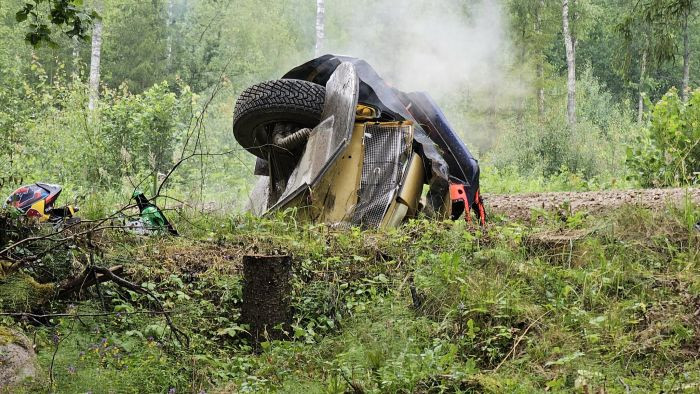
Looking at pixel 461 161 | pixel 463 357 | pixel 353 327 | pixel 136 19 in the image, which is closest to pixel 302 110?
pixel 461 161

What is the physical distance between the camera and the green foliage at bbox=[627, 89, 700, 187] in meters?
9.15

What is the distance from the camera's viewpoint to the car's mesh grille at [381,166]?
6.89 metres

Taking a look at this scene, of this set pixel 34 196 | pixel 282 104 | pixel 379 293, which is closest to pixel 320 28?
pixel 282 104

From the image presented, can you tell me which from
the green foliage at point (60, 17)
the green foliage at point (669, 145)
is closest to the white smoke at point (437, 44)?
the green foliage at point (669, 145)

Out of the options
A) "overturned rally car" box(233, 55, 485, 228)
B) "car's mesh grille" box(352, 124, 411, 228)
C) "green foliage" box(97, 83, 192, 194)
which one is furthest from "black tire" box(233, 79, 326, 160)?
"green foliage" box(97, 83, 192, 194)

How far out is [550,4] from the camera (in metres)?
27.9

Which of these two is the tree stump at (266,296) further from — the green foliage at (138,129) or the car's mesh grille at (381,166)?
the green foliage at (138,129)

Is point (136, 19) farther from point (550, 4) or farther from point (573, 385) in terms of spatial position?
point (573, 385)

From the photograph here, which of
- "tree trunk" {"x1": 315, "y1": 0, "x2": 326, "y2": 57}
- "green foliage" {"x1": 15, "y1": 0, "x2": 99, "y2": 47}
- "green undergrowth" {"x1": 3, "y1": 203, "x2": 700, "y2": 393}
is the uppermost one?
"tree trunk" {"x1": 315, "y1": 0, "x2": 326, "y2": 57}

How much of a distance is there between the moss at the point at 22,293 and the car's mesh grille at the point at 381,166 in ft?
9.23

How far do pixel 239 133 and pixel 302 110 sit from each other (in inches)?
31.5

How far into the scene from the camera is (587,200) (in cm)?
781

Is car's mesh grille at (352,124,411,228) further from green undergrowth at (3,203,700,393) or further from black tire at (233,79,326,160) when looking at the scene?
green undergrowth at (3,203,700,393)

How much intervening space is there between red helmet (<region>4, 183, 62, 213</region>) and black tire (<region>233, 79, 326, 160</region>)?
169 cm
